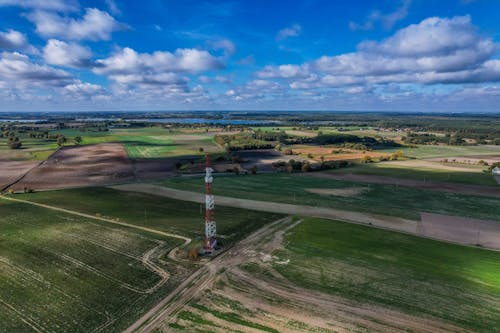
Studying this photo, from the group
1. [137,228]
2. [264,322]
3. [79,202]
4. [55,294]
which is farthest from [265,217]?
[79,202]

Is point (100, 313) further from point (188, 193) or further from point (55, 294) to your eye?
point (188, 193)

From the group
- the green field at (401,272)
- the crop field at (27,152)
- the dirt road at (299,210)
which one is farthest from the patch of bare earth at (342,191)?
the crop field at (27,152)

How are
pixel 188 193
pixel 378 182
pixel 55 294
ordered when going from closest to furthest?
pixel 55 294 → pixel 188 193 → pixel 378 182

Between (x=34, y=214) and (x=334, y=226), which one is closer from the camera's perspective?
(x=334, y=226)

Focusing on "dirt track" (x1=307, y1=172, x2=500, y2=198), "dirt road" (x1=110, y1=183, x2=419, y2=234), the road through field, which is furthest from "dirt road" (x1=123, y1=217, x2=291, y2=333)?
"dirt track" (x1=307, y1=172, x2=500, y2=198)

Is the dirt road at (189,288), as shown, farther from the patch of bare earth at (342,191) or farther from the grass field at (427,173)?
the grass field at (427,173)

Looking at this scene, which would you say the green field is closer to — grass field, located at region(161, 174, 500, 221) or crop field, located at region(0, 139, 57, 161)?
grass field, located at region(161, 174, 500, 221)

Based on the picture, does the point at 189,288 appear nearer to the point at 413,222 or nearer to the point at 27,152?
the point at 413,222
